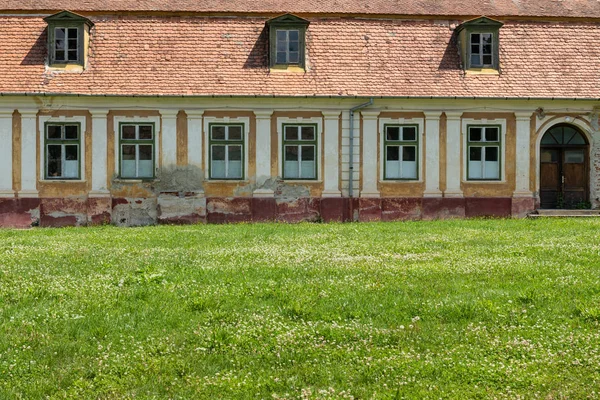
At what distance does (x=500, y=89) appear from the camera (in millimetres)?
19766

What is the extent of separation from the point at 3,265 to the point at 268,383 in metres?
6.42

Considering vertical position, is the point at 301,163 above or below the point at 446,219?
above

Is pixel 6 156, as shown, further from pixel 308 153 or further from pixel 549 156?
pixel 549 156

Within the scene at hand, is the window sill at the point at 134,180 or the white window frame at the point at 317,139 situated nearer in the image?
the window sill at the point at 134,180

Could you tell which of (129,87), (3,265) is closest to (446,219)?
(129,87)

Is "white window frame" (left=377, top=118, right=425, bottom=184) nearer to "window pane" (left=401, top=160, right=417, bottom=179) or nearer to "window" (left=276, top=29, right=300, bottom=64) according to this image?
"window pane" (left=401, top=160, right=417, bottom=179)

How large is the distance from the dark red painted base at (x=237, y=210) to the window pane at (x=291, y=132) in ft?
5.93

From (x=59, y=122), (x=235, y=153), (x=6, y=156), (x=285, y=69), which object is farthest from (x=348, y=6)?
(x=6, y=156)

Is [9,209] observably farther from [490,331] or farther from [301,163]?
[490,331]

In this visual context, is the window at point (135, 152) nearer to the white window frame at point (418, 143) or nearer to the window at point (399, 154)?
the white window frame at point (418, 143)

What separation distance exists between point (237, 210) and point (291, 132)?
9.02ft

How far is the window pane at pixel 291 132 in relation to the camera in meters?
19.6

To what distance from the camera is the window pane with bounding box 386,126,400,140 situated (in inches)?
779

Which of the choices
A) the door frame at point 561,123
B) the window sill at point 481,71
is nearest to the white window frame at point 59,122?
the window sill at point 481,71
